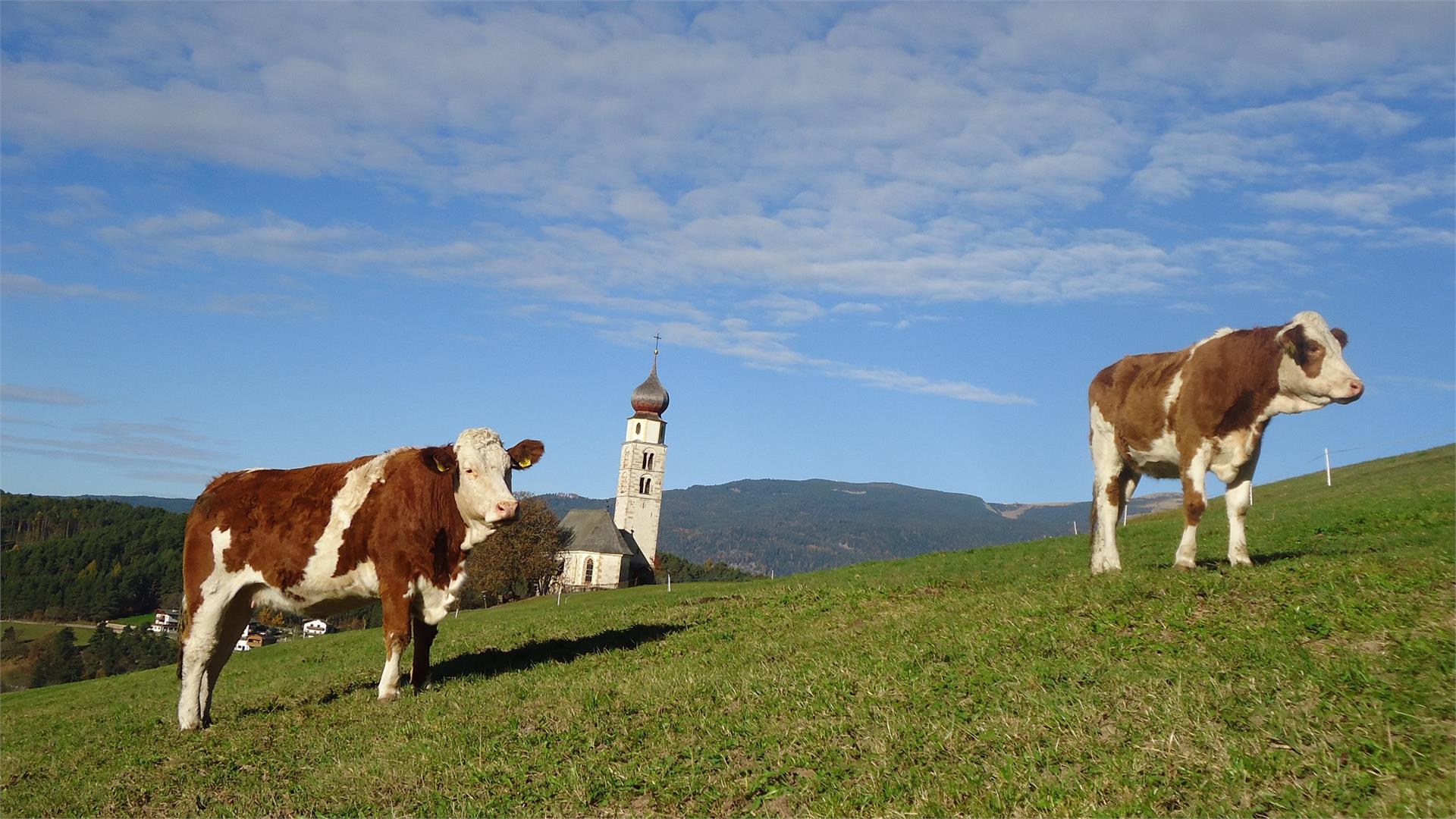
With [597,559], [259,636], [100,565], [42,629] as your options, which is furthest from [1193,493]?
[100,565]

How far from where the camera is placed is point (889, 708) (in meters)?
8.87

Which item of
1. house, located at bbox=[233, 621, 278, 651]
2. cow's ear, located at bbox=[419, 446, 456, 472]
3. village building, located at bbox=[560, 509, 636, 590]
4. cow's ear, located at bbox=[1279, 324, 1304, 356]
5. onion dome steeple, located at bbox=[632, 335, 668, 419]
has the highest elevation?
onion dome steeple, located at bbox=[632, 335, 668, 419]

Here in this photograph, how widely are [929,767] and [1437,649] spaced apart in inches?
159

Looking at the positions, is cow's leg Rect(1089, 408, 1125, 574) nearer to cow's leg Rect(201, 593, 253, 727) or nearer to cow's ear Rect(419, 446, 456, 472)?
cow's ear Rect(419, 446, 456, 472)

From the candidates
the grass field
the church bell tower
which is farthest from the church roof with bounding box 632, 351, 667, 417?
the grass field

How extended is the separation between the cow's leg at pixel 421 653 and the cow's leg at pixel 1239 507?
35.9 ft

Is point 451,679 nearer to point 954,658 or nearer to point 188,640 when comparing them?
point 188,640

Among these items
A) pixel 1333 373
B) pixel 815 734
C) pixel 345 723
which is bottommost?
pixel 345 723

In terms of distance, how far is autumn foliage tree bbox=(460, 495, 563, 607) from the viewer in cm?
9294

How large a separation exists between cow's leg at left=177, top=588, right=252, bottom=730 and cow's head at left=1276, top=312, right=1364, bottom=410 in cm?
1439

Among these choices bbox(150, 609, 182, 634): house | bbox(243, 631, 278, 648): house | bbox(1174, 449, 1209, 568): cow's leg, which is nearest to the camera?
bbox(1174, 449, 1209, 568): cow's leg

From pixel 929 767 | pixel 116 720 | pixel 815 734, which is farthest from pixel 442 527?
pixel 116 720

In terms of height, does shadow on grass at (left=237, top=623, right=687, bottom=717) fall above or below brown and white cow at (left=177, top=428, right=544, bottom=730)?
below

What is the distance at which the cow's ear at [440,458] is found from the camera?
13211mm
